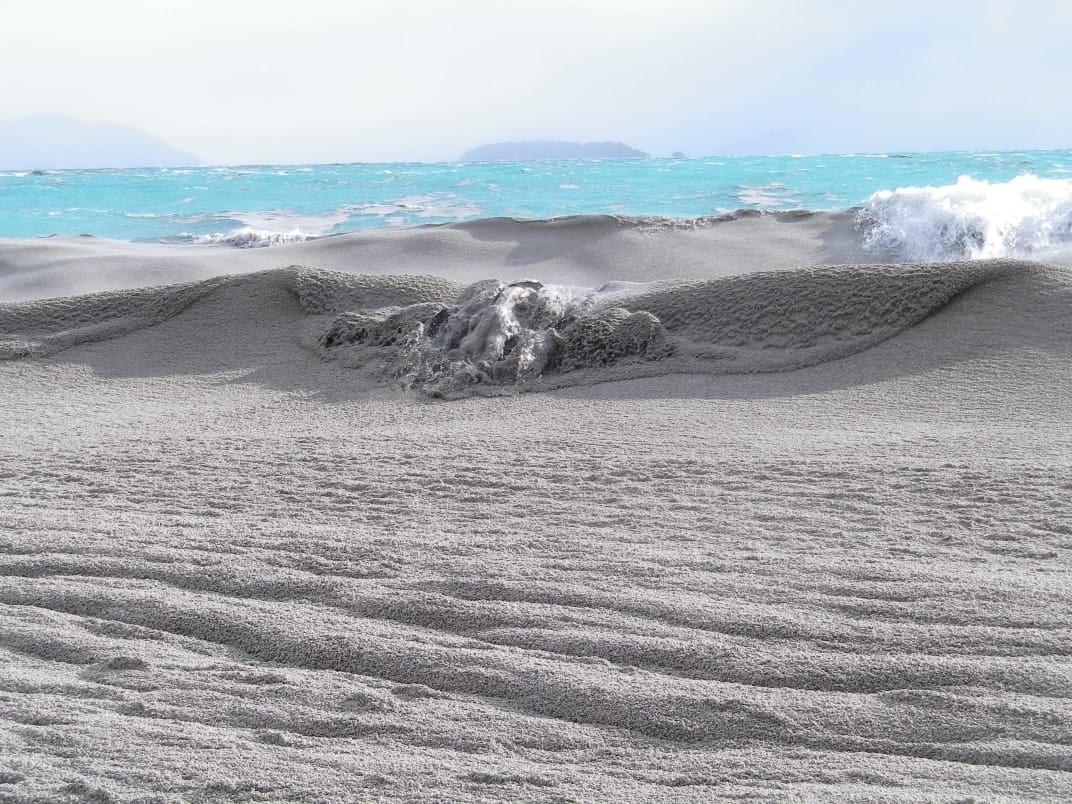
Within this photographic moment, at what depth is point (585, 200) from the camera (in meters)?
13.6

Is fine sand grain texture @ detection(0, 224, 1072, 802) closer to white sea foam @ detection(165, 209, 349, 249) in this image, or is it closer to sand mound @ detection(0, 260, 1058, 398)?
sand mound @ detection(0, 260, 1058, 398)

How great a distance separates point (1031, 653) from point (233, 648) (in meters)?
1.67

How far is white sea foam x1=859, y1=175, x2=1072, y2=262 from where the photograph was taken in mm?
7176

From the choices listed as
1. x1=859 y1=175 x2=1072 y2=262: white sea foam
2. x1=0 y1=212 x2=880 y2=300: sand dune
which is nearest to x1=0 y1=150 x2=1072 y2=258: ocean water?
x1=859 y1=175 x2=1072 y2=262: white sea foam

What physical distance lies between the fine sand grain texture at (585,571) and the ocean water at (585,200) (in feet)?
8.60

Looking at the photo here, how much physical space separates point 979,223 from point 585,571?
245 inches

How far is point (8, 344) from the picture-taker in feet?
18.8

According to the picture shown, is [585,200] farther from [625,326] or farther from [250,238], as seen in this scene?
[625,326]


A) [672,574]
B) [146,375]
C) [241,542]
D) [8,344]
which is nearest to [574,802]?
[672,574]

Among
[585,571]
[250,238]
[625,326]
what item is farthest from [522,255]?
[585,571]

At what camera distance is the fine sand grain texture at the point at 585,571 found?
1597 millimetres

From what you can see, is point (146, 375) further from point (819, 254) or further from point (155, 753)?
point (819, 254)

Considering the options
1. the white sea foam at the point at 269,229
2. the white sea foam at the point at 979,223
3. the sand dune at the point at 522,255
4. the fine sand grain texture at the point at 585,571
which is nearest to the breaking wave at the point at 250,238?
the white sea foam at the point at 269,229

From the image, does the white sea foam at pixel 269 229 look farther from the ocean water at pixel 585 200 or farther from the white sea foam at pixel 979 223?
the white sea foam at pixel 979 223
